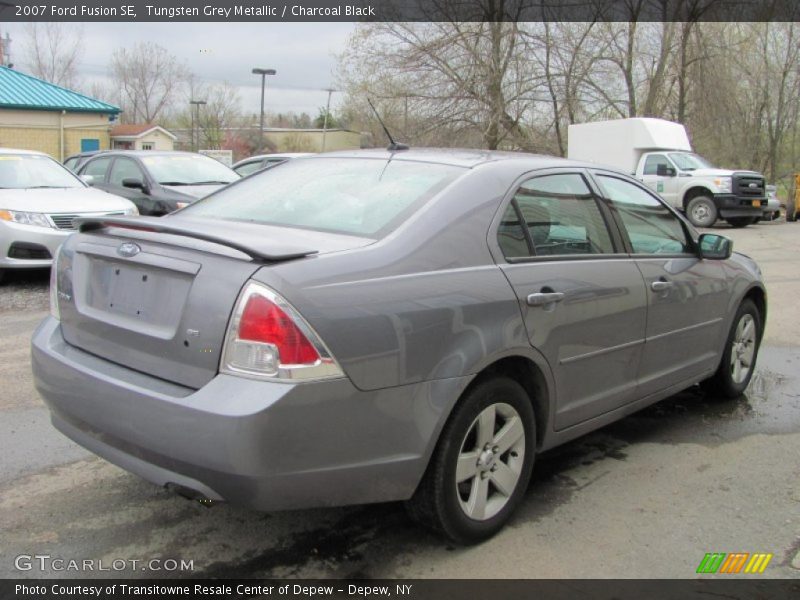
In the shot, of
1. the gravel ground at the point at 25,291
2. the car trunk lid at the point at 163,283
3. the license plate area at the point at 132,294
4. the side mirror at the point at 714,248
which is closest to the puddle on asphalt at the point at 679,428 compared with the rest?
the side mirror at the point at 714,248

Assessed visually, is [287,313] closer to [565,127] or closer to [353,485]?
[353,485]

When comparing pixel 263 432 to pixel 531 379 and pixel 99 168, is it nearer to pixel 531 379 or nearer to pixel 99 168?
pixel 531 379

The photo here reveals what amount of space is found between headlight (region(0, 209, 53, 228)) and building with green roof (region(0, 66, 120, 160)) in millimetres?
24202

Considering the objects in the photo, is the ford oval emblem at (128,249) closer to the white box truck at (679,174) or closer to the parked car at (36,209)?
the parked car at (36,209)

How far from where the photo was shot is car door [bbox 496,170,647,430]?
319 centimetres

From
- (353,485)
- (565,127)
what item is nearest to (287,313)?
(353,485)

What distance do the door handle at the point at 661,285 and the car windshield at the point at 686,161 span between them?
683 inches

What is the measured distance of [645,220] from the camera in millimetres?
4180

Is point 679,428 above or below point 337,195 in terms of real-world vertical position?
below

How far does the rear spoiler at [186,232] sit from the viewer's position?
2477 mm

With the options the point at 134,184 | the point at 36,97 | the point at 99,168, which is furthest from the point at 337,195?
the point at 36,97

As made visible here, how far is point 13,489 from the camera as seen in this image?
11.2 feet

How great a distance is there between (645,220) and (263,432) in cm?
277

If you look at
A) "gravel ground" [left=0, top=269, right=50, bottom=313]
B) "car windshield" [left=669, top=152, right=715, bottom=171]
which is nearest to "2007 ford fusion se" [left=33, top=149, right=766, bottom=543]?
"gravel ground" [left=0, top=269, right=50, bottom=313]
